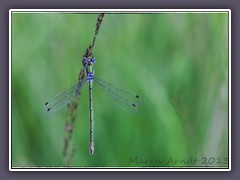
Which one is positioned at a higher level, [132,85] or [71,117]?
[132,85]

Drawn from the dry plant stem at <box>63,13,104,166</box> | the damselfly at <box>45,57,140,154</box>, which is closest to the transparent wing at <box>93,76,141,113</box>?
the damselfly at <box>45,57,140,154</box>

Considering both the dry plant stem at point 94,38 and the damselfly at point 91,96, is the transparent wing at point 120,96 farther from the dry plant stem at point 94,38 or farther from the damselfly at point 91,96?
the dry plant stem at point 94,38

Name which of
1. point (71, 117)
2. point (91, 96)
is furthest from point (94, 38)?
point (71, 117)

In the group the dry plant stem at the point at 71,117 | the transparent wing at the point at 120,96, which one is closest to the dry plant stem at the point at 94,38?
the dry plant stem at the point at 71,117

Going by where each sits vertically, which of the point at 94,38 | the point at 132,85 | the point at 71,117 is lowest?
the point at 71,117

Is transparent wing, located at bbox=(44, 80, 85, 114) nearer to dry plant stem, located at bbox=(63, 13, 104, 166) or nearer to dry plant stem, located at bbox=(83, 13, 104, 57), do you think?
dry plant stem, located at bbox=(63, 13, 104, 166)

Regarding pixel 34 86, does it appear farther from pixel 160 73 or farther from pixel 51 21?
pixel 160 73

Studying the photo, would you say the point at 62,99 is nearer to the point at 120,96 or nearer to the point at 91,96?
the point at 91,96
